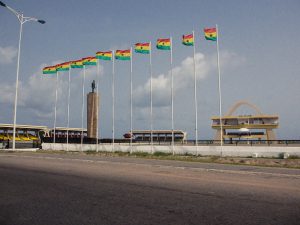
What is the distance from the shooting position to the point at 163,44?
109 ft

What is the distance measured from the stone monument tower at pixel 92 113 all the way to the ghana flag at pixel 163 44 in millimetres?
17963

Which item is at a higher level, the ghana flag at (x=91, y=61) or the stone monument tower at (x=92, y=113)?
the ghana flag at (x=91, y=61)

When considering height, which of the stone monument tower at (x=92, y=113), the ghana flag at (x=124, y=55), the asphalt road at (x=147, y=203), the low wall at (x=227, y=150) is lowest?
the asphalt road at (x=147, y=203)

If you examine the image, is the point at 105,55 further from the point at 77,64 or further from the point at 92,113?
the point at 92,113

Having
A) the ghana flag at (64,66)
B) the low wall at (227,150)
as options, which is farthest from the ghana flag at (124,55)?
the low wall at (227,150)

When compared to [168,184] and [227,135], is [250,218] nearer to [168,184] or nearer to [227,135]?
[168,184]

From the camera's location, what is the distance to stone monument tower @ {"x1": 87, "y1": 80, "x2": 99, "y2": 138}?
1857 inches

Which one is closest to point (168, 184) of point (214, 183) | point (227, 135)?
point (214, 183)

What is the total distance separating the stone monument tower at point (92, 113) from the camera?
4716 centimetres

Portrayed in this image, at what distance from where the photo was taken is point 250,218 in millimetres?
5797

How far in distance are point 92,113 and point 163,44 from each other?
18.9 metres

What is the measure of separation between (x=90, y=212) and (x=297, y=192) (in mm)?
6121

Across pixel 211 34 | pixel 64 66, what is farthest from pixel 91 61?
pixel 211 34

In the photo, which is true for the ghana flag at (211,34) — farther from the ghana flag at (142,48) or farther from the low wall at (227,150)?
the low wall at (227,150)
